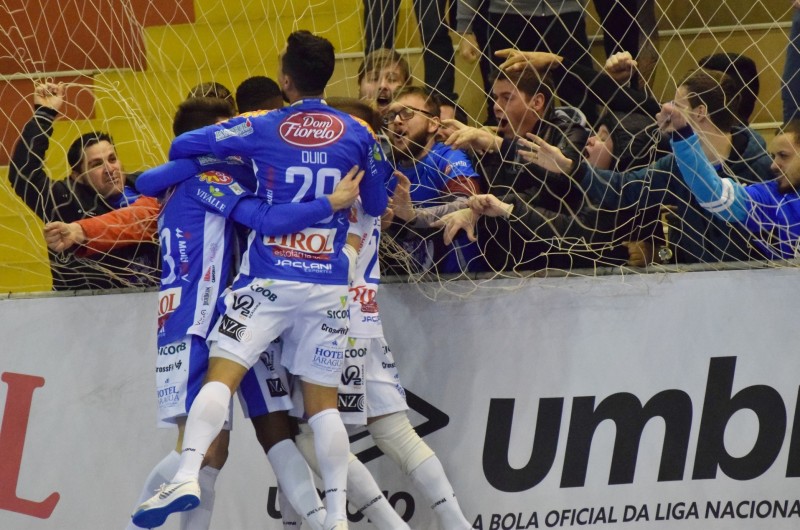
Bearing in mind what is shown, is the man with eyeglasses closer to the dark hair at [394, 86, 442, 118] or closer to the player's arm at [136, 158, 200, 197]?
the dark hair at [394, 86, 442, 118]

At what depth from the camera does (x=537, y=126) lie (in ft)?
15.8

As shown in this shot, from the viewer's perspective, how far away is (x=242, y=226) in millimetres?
4312

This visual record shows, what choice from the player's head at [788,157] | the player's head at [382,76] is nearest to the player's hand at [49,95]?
the player's head at [382,76]

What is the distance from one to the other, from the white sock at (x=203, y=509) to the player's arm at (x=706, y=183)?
78.1 inches

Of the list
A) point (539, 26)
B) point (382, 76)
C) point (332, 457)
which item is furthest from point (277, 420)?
point (539, 26)

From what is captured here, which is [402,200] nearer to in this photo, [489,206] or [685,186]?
[489,206]

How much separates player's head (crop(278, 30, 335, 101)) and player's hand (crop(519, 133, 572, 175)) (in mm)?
870

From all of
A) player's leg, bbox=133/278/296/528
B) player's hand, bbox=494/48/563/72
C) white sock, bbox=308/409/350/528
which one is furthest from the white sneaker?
player's hand, bbox=494/48/563/72

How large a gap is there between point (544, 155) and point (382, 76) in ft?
2.63

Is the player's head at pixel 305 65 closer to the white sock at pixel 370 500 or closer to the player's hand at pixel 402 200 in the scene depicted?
the player's hand at pixel 402 200

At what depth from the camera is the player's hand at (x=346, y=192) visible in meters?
4.02

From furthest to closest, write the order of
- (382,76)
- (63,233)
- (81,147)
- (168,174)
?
(81,147) < (382,76) < (63,233) < (168,174)

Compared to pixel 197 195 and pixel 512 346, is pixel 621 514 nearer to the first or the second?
pixel 512 346

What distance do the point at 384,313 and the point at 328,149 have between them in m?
1.03
